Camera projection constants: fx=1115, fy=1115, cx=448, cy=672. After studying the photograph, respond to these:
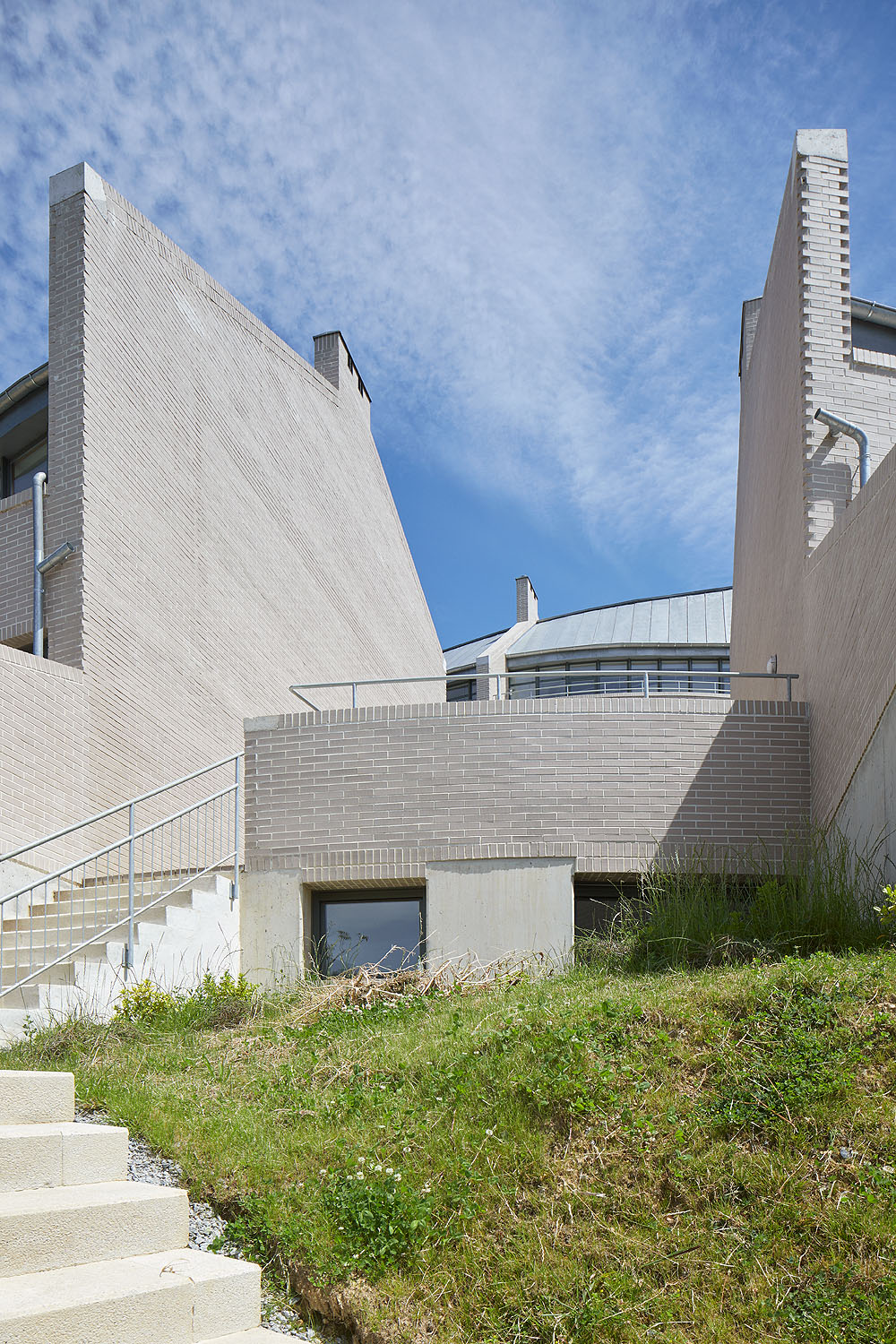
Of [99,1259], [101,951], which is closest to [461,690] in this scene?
[101,951]

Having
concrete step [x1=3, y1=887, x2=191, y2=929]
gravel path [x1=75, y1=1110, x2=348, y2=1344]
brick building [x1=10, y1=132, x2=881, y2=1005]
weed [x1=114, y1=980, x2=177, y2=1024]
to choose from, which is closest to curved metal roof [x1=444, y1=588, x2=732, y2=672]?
brick building [x1=10, y1=132, x2=881, y2=1005]

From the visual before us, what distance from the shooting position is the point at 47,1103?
5.38m

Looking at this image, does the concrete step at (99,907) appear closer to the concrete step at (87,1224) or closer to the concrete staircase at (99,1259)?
the concrete staircase at (99,1259)

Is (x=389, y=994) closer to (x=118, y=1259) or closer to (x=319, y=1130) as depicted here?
(x=319, y=1130)

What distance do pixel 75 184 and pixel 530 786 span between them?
8978 millimetres

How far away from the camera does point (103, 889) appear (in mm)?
10641

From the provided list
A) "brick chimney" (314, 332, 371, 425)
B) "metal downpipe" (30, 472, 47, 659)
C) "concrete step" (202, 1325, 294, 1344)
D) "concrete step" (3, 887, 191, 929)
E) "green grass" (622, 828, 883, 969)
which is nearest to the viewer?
"concrete step" (202, 1325, 294, 1344)

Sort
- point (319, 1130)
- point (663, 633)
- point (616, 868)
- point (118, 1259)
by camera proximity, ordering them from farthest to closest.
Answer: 1. point (663, 633)
2. point (616, 868)
3. point (319, 1130)
4. point (118, 1259)

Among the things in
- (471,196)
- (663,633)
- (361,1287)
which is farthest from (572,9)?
(663,633)

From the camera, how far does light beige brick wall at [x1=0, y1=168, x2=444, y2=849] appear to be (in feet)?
41.2

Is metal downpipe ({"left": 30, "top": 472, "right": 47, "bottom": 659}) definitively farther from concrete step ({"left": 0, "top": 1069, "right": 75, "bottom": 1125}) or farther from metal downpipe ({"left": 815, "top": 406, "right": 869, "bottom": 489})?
metal downpipe ({"left": 815, "top": 406, "right": 869, "bottom": 489})

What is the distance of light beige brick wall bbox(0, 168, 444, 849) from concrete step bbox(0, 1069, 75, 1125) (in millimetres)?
6070

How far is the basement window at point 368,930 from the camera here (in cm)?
1088

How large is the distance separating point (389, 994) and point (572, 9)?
7932 millimetres
